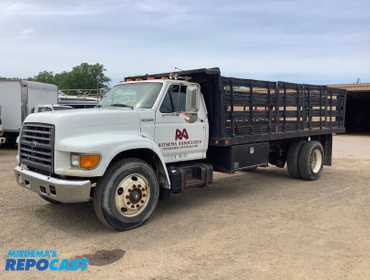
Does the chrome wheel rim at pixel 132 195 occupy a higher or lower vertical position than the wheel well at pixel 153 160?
lower

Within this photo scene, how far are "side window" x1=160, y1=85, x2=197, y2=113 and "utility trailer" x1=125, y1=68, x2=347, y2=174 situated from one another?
51 centimetres

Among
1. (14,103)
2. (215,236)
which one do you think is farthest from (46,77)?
(215,236)

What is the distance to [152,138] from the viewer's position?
6.02 meters

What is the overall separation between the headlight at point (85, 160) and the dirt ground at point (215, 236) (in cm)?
101

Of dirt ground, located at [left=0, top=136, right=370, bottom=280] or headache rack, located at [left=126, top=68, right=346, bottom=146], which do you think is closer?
dirt ground, located at [left=0, top=136, right=370, bottom=280]

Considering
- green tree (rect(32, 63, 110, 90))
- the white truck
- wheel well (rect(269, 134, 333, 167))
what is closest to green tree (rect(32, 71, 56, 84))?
green tree (rect(32, 63, 110, 90))

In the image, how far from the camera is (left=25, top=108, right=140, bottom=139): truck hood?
518 cm

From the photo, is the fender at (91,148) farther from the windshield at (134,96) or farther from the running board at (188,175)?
the running board at (188,175)

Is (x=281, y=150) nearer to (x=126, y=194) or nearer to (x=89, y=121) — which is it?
(x=126, y=194)

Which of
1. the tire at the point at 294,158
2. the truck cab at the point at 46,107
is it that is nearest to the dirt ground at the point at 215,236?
the tire at the point at 294,158

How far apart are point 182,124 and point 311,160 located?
4.56 metres

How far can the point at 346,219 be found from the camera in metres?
6.10

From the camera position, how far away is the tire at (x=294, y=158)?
9.55 meters

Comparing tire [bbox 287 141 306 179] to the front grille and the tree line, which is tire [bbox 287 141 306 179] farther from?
the tree line
